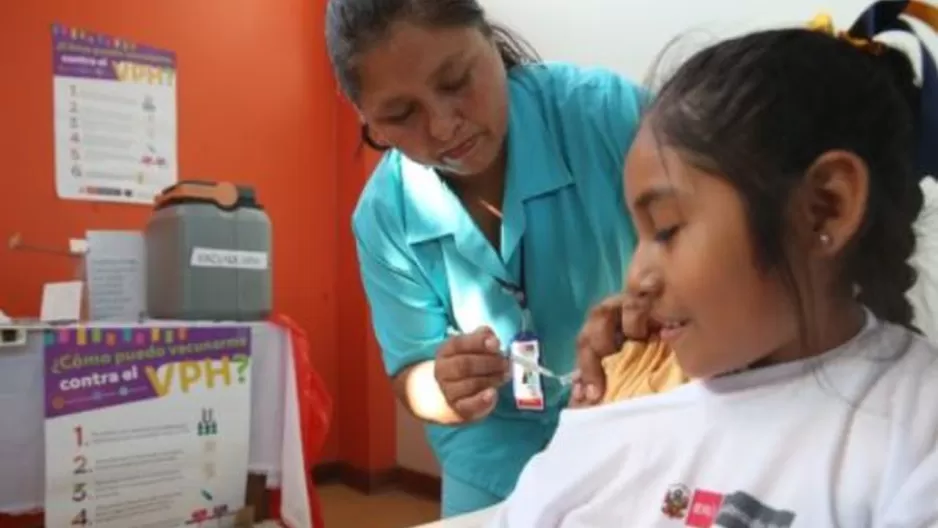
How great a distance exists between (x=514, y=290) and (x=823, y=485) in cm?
58

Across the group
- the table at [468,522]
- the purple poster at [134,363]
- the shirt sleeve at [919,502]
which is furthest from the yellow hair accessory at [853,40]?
the purple poster at [134,363]

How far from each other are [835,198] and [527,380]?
487mm

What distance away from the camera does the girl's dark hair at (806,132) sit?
0.64 m

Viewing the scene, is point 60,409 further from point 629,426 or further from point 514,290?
point 629,426

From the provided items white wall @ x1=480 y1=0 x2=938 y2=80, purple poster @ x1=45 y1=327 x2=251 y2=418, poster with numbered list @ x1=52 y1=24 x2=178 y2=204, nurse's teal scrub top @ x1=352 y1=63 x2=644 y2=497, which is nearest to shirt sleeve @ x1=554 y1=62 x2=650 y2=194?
nurse's teal scrub top @ x1=352 y1=63 x2=644 y2=497

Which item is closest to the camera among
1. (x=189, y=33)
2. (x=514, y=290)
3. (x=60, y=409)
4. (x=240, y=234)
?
(x=514, y=290)

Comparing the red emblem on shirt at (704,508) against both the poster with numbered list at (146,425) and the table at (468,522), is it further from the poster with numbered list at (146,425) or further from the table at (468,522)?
the poster with numbered list at (146,425)

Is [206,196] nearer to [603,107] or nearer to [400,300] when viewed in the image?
[400,300]

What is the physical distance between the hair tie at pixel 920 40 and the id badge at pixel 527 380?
49 centimetres

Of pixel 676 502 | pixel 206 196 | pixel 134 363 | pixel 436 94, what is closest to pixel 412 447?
pixel 206 196

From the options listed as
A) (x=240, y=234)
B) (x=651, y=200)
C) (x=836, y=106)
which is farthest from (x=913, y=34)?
(x=240, y=234)

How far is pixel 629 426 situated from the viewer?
754 millimetres

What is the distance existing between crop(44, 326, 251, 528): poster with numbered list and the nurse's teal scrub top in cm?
83

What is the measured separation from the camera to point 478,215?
46.2 inches
